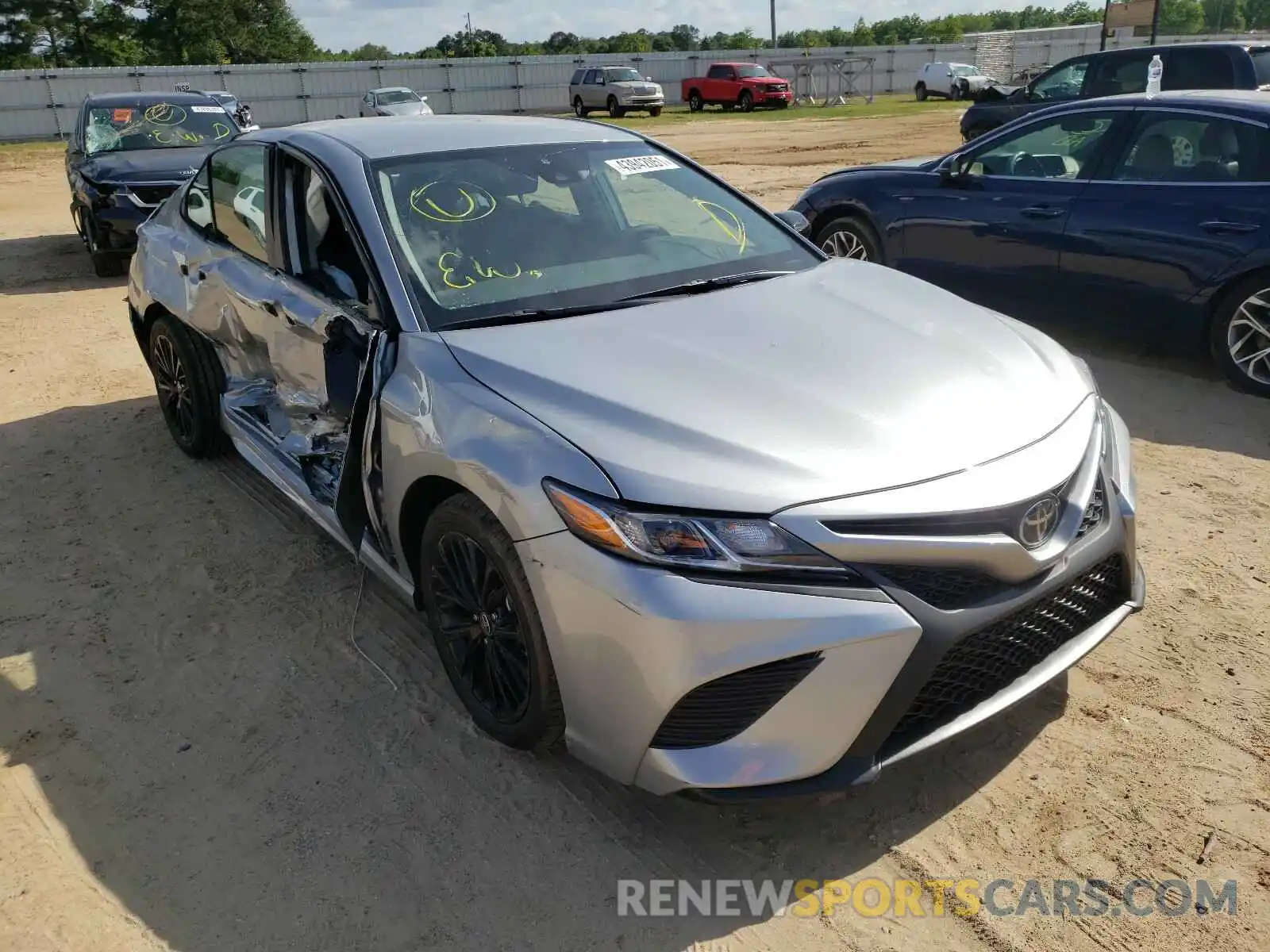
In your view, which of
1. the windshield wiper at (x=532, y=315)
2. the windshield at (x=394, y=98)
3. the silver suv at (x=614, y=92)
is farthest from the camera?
the silver suv at (x=614, y=92)

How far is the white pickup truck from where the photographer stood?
3765cm

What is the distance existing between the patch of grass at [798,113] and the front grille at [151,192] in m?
20.1

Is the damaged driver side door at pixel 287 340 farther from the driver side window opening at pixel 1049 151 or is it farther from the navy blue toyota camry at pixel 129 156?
the navy blue toyota camry at pixel 129 156

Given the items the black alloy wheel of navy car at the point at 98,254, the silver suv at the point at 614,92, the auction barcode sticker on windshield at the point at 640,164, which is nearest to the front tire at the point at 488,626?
the auction barcode sticker on windshield at the point at 640,164

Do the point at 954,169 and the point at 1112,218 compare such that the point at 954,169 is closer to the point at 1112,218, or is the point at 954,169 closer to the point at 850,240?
the point at 850,240

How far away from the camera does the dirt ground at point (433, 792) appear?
2520 millimetres

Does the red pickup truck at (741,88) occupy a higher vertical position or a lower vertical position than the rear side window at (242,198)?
higher

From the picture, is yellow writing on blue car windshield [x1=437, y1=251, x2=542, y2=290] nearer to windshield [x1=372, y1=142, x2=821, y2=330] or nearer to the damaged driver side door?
windshield [x1=372, y1=142, x2=821, y2=330]

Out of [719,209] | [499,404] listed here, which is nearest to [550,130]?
[719,209]

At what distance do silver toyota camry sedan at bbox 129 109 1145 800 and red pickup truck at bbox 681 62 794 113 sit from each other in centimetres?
3310

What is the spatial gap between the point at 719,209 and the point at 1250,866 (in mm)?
2786

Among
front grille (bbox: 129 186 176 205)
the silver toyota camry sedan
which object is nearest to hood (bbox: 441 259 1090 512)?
the silver toyota camry sedan

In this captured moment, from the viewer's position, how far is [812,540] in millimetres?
2359

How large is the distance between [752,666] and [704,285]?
5.38 feet
